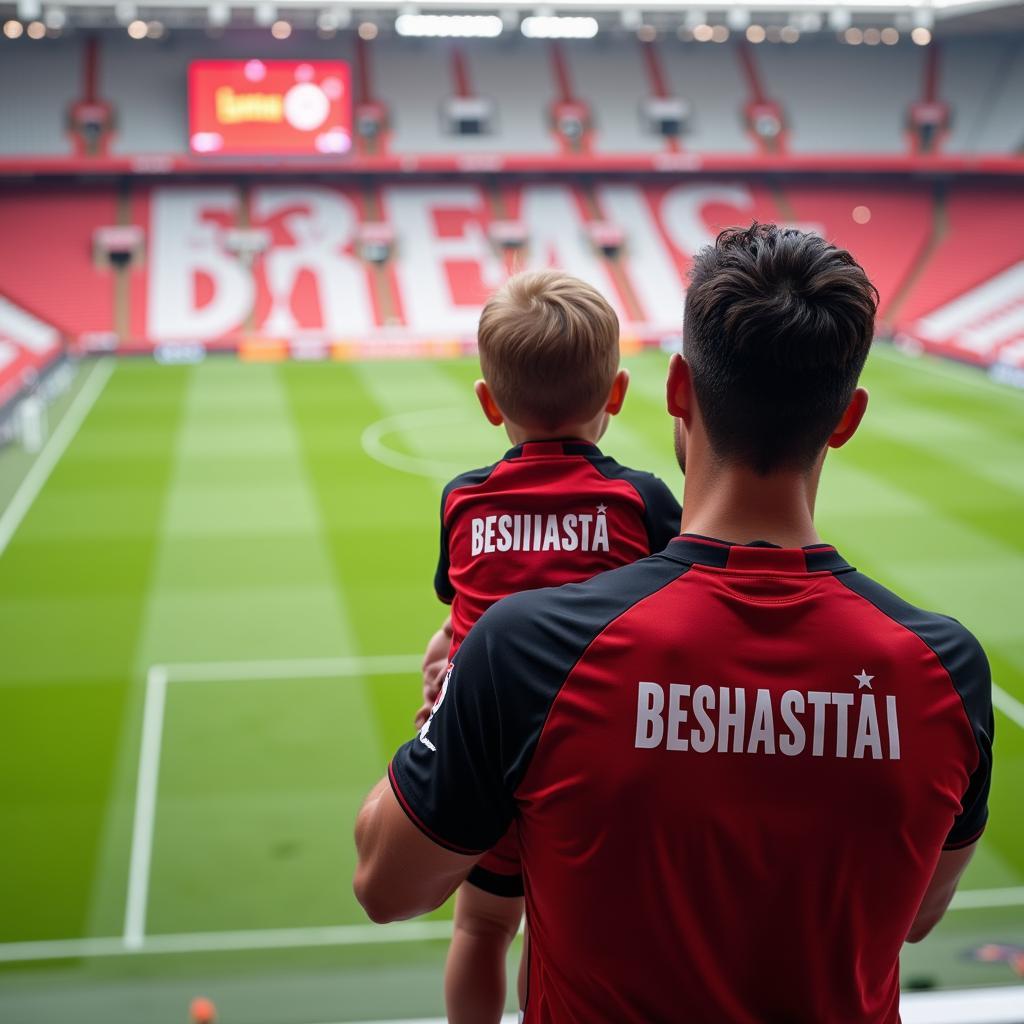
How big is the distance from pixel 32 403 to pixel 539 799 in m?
19.8

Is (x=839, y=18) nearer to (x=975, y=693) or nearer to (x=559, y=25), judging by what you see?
(x=559, y=25)

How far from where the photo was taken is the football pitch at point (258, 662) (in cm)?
657

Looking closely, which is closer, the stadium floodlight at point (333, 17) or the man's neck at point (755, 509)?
the man's neck at point (755, 509)

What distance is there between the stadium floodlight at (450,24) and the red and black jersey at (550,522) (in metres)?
30.2

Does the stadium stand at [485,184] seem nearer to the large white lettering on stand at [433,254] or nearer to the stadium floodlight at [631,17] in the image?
the large white lettering on stand at [433,254]

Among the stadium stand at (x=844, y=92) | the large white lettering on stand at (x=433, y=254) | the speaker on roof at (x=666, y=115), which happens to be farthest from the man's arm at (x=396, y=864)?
the stadium stand at (x=844, y=92)

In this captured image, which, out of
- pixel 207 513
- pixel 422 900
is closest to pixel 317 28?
pixel 207 513

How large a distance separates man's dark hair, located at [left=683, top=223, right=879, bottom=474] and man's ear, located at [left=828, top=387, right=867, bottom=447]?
0.12 ft

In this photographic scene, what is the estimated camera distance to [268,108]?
30.4m

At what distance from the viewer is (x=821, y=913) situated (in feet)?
5.25

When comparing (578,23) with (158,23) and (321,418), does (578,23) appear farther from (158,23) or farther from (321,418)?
(321,418)

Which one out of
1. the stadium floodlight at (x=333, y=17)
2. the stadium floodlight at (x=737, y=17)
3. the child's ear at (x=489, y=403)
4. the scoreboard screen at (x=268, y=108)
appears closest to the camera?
the child's ear at (x=489, y=403)

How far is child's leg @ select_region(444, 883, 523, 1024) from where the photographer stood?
10.4 ft

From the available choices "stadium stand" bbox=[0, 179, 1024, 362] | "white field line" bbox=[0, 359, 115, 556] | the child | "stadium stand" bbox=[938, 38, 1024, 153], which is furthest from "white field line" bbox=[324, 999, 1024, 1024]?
"stadium stand" bbox=[938, 38, 1024, 153]
